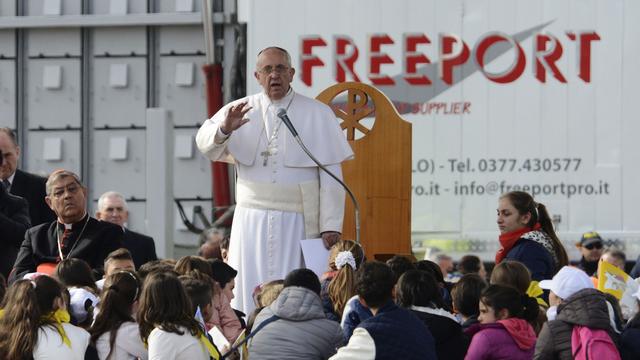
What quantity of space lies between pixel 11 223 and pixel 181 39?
5.10 meters

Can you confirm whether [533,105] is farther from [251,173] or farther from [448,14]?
[251,173]

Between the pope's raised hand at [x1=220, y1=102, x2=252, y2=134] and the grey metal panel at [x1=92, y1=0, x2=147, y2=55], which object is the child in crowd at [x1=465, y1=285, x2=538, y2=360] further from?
the grey metal panel at [x1=92, y1=0, x2=147, y2=55]

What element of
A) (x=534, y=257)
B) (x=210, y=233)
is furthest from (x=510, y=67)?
(x=534, y=257)

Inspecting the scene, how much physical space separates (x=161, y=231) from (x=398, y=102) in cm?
204

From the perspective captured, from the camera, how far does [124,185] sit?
12492mm

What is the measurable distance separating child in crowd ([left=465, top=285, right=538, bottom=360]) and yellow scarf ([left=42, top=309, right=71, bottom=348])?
1.66m

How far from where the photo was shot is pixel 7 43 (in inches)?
498

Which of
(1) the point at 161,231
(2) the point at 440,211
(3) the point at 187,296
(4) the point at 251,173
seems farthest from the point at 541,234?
(1) the point at 161,231

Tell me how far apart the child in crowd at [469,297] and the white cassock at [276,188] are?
90 cm

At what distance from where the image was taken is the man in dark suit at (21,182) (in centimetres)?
845

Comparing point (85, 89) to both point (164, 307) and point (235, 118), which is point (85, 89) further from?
point (164, 307)

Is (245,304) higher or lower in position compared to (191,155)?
lower

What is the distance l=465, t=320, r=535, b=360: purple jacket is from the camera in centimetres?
638

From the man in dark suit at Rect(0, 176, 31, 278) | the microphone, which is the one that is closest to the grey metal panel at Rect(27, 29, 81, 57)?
the man in dark suit at Rect(0, 176, 31, 278)
